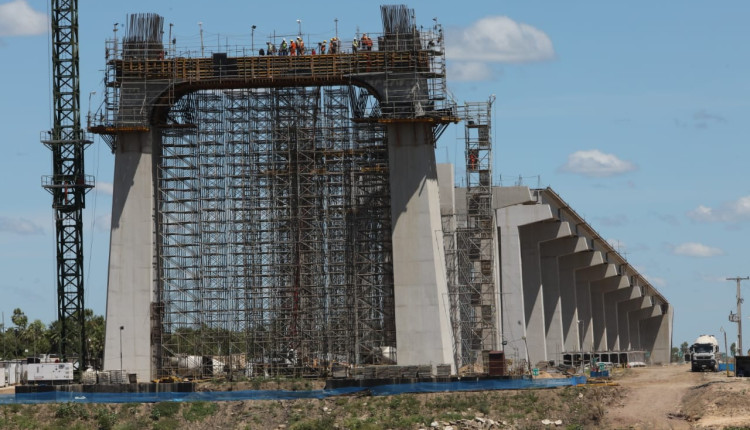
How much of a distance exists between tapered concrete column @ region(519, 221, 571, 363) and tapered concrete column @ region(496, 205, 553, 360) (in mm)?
8227

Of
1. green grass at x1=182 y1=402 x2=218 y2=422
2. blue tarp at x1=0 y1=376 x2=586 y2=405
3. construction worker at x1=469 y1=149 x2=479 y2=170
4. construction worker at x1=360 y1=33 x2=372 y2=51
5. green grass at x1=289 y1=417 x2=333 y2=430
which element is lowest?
green grass at x1=289 y1=417 x2=333 y2=430

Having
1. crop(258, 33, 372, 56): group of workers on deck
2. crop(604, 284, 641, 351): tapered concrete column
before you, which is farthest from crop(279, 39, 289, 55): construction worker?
crop(604, 284, 641, 351): tapered concrete column

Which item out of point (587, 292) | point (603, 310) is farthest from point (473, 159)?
point (603, 310)

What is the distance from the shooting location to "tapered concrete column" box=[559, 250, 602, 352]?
144 meters

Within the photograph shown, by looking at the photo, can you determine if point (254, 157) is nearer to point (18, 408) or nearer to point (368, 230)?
point (368, 230)

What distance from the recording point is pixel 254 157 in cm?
10544

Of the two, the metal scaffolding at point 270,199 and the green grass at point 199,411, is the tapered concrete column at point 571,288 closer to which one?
the metal scaffolding at point 270,199

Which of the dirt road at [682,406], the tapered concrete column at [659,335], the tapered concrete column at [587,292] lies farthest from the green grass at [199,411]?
the tapered concrete column at [659,335]

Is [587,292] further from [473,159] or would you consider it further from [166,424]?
[166,424]

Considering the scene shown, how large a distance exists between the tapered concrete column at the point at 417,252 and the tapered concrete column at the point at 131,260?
1762cm

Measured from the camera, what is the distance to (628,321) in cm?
18500

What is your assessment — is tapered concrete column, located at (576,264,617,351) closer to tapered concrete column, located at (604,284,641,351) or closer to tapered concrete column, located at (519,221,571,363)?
tapered concrete column, located at (604,284,641,351)

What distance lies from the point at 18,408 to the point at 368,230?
92.3ft

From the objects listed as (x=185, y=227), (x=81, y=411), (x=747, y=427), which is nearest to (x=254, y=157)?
(x=185, y=227)
